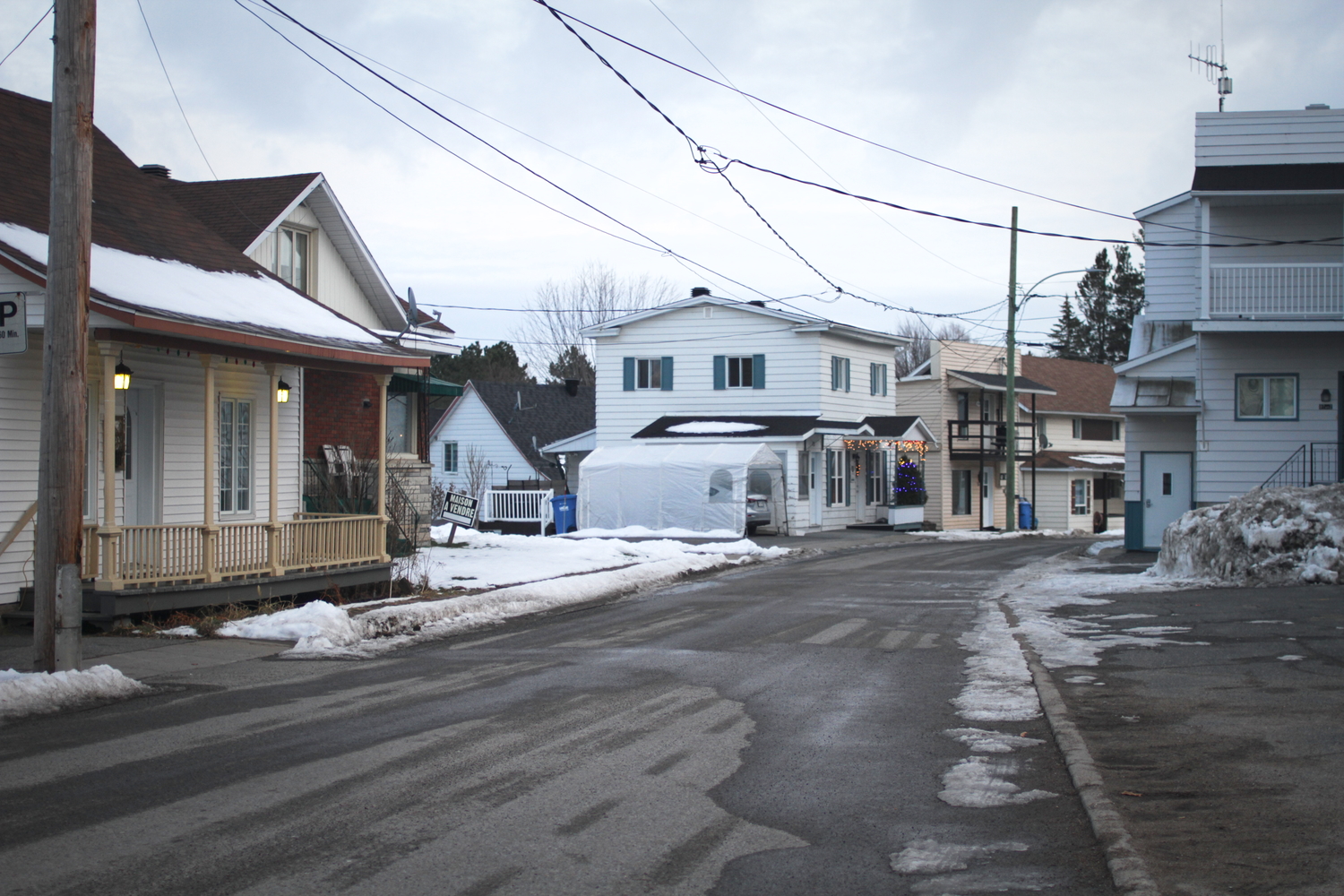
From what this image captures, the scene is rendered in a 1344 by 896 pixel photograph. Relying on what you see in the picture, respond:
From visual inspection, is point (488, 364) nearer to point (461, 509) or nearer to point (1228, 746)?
point (461, 509)

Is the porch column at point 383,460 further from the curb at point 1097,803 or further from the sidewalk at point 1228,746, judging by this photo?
the curb at point 1097,803

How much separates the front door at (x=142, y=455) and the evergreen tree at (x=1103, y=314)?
74.0 metres

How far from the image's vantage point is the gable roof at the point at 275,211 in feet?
74.1

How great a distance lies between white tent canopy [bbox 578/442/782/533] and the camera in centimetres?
3491

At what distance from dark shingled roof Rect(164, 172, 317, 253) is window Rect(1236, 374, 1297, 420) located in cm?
1998

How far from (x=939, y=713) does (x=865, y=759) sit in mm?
1802

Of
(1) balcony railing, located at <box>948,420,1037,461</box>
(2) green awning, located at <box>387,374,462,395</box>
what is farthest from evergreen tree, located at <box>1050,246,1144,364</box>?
(2) green awning, located at <box>387,374,462,395</box>

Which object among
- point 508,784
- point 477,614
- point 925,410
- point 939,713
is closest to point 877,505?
point 925,410

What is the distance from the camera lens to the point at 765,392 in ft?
132

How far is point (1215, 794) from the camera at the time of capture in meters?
6.62

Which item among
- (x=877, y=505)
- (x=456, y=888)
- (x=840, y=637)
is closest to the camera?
(x=456, y=888)

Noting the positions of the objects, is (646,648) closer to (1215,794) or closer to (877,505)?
(1215,794)

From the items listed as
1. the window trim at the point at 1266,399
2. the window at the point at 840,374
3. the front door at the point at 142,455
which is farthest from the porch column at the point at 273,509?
the window at the point at 840,374

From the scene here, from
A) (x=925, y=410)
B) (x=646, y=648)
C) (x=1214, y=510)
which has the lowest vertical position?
(x=646, y=648)
